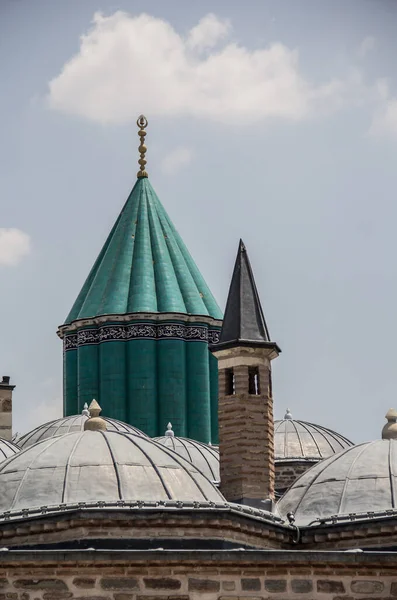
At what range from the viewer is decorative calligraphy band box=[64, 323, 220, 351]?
33.5 m

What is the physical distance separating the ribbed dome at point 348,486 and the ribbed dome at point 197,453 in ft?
17.1

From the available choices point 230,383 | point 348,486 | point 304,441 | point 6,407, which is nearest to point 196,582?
point 348,486

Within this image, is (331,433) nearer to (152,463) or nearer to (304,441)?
(304,441)

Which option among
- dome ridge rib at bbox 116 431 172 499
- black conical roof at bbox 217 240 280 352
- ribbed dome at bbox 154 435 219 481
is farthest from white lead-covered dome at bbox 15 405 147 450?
dome ridge rib at bbox 116 431 172 499

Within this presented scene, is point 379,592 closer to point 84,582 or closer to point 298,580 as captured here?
point 298,580

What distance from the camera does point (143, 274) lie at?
112 ft

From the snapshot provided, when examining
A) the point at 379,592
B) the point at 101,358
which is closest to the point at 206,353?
the point at 101,358

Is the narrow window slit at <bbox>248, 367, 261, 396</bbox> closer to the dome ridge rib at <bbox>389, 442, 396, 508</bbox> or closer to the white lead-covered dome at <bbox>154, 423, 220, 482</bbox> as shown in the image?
the dome ridge rib at <bbox>389, 442, 396, 508</bbox>

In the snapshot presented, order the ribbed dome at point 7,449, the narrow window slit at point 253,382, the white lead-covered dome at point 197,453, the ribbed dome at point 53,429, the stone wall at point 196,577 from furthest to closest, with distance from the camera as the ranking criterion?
the ribbed dome at point 53,429 → the white lead-covered dome at point 197,453 → the ribbed dome at point 7,449 → the narrow window slit at point 253,382 → the stone wall at point 196,577

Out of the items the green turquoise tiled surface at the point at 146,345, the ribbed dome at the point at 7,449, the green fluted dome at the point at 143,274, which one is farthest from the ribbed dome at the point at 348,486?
the green fluted dome at the point at 143,274

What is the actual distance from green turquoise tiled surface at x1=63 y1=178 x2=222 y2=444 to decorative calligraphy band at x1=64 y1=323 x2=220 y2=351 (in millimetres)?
31

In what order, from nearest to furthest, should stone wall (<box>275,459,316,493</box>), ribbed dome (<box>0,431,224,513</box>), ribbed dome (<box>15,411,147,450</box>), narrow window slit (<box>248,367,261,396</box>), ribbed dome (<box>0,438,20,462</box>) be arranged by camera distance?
ribbed dome (<box>0,431,224,513</box>), narrow window slit (<box>248,367,261,396</box>), ribbed dome (<box>0,438,20,462</box>), stone wall (<box>275,459,316,493</box>), ribbed dome (<box>15,411,147,450</box>)

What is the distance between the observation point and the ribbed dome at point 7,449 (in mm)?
26972

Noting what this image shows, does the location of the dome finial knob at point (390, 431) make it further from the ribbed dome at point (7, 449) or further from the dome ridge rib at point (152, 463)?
the ribbed dome at point (7, 449)
